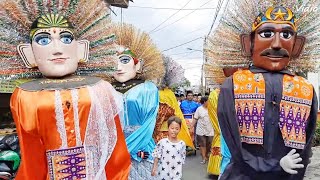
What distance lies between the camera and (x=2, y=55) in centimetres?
288

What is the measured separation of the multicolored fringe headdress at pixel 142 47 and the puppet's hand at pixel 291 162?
244 cm

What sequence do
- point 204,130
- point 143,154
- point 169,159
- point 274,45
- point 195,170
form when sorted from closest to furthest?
1. point 274,45
2. point 143,154
3. point 169,159
4. point 195,170
5. point 204,130

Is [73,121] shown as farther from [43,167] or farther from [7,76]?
[7,76]

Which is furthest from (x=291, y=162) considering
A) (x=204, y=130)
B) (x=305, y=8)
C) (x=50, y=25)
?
(x=204, y=130)

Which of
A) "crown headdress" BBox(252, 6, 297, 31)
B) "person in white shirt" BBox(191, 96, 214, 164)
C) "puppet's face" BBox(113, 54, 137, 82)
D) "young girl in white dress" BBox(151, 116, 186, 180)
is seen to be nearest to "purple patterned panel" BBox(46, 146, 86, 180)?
"crown headdress" BBox(252, 6, 297, 31)

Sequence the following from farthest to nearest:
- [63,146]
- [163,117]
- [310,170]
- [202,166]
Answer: [202,166]
[310,170]
[163,117]
[63,146]

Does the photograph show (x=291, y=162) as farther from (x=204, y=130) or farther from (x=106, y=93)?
(x=204, y=130)

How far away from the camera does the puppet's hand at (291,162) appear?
246 centimetres

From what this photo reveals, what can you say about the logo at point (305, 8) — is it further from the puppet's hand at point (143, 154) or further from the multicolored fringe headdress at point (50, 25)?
the puppet's hand at point (143, 154)

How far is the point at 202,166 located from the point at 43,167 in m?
5.11

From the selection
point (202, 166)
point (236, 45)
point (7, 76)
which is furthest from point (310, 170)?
point (7, 76)

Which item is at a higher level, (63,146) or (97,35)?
(97,35)

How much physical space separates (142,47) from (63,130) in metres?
2.43

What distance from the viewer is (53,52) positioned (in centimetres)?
274
